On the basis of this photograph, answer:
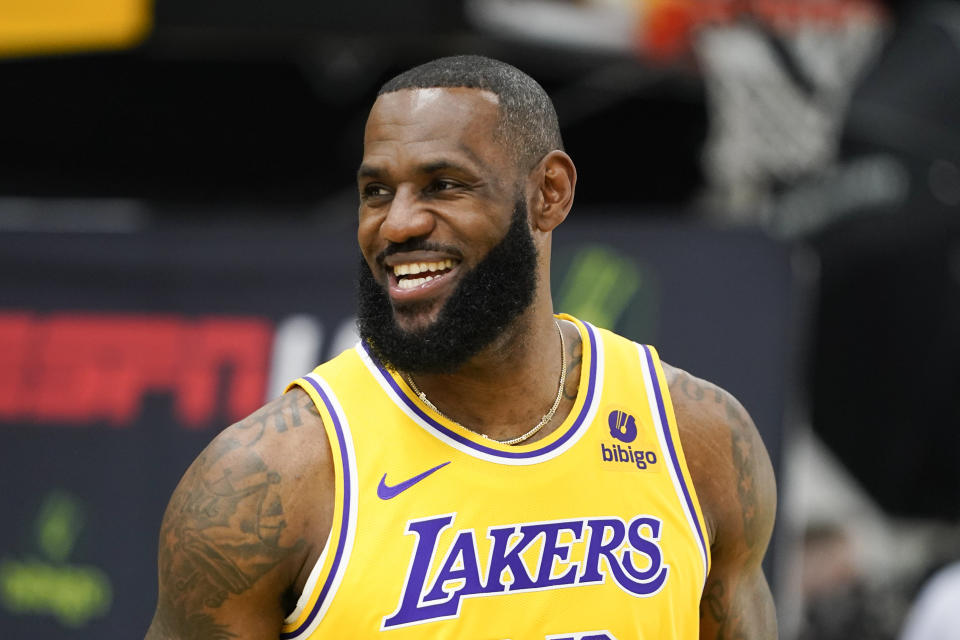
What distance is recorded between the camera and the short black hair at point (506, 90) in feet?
10.3

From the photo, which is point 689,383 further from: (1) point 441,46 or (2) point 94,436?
(1) point 441,46

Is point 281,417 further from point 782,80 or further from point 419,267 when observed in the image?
point 782,80

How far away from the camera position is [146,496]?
19.8 feet

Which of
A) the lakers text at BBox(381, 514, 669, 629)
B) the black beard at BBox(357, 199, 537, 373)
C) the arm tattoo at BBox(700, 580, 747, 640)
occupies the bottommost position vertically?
the arm tattoo at BBox(700, 580, 747, 640)

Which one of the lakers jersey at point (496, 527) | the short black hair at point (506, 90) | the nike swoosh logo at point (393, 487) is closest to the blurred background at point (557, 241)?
the lakers jersey at point (496, 527)

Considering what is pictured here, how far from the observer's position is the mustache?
305 centimetres

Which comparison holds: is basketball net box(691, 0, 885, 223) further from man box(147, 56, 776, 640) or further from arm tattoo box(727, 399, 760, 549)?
man box(147, 56, 776, 640)

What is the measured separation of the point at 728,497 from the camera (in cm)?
344

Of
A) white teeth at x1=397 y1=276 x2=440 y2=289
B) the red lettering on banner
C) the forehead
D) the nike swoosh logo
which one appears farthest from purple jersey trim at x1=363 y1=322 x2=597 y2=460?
the red lettering on banner

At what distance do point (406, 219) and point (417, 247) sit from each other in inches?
2.9

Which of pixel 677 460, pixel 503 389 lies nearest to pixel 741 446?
pixel 677 460

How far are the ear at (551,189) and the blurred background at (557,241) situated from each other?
2601 millimetres

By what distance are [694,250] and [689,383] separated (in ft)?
7.90

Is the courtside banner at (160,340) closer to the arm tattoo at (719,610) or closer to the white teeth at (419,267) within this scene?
the arm tattoo at (719,610)
